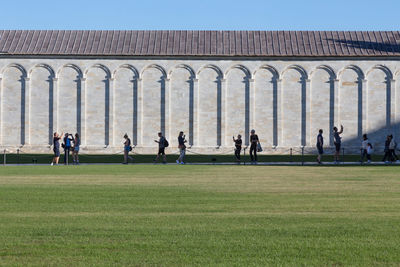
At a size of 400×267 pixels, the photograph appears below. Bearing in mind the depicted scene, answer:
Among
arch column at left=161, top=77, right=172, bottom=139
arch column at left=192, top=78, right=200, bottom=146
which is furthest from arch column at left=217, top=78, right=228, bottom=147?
arch column at left=161, top=77, right=172, bottom=139

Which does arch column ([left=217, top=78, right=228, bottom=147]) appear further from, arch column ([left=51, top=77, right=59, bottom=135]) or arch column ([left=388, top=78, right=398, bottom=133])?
arch column ([left=388, top=78, right=398, bottom=133])

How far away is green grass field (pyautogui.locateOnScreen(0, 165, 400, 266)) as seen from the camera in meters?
8.51

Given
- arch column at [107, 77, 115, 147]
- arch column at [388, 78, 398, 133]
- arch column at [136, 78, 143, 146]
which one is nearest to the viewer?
arch column at [107, 77, 115, 147]

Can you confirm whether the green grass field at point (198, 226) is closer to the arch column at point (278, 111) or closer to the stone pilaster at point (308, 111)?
the arch column at point (278, 111)

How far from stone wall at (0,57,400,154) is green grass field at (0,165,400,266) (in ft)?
121

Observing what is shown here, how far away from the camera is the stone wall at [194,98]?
5503cm

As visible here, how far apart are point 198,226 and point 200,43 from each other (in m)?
45.9

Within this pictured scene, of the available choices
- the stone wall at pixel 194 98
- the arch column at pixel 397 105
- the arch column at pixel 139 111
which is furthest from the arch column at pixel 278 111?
the arch column at pixel 139 111

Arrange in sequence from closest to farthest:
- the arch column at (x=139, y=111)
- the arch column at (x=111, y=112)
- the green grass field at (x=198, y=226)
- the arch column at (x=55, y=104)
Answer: the green grass field at (x=198, y=226) < the arch column at (x=111, y=112) < the arch column at (x=139, y=111) < the arch column at (x=55, y=104)

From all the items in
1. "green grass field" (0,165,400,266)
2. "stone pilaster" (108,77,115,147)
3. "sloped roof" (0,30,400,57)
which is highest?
"sloped roof" (0,30,400,57)

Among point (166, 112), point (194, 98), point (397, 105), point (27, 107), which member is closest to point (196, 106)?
point (194, 98)

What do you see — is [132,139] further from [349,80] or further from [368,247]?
[368,247]

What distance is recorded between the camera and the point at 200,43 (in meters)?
56.2

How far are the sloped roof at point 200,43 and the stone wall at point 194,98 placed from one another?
2.10 feet
